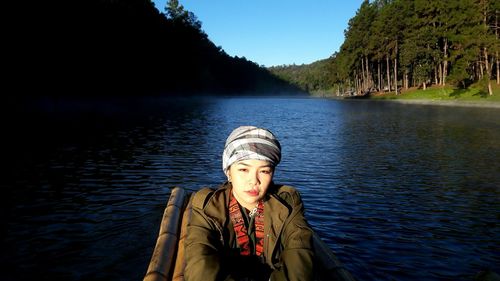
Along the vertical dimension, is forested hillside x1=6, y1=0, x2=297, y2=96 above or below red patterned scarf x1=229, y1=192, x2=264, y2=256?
above

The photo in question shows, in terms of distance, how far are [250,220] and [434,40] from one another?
86288mm

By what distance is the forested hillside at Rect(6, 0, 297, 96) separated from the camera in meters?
51.8

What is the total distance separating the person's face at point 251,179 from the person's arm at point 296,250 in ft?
1.09

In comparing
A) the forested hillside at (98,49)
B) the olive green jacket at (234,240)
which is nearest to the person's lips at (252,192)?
the olive green jacket at (234,240)

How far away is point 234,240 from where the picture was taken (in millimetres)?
3527

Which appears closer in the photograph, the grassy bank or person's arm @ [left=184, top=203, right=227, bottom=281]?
person's arm @ [left=184, top=203, right=227, bottom=281]

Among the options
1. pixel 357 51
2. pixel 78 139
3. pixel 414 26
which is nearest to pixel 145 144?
pixel 78 139

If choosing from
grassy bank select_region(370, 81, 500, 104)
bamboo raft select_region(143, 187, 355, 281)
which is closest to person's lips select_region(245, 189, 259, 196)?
bamboo raft select_region(143, 187, 355, 281)

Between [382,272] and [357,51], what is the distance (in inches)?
4220

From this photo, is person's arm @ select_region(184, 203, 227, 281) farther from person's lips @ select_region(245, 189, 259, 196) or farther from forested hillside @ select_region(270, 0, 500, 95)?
forested hillside @ select_region(270, 0, 500, 95)

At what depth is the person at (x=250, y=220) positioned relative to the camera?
337 centimetres

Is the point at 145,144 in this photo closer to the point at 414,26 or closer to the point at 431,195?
the point at 431,195

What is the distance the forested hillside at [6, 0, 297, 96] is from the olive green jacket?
2006 inches

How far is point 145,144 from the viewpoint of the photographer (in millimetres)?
22281
